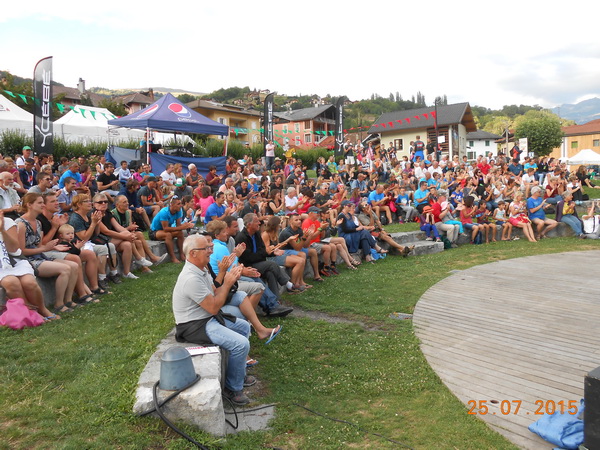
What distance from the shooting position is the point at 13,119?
17734 mm

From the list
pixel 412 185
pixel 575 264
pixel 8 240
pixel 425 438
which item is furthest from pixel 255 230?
pixel 412 185

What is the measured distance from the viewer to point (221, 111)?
175 ft

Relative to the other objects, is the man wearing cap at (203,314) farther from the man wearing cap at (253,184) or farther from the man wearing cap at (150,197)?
the man wearing cap at (253,184)

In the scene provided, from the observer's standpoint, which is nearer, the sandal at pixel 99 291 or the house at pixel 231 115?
the sandal at pixel 99 291

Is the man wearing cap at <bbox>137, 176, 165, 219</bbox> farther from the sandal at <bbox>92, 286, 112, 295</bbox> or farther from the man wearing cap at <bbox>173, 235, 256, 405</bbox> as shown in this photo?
the man wearing cap at <bbox>173, 235, 256, 405</bbox>

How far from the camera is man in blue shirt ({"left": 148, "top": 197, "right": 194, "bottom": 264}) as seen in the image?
322 inches

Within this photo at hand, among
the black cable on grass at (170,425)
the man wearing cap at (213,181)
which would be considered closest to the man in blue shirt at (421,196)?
the man wearing cap at (213,181)

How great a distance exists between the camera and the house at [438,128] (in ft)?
155

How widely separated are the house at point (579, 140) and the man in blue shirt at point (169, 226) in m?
71.4

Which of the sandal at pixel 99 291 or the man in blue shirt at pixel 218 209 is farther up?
the man in blue shirt at pixel 218 209

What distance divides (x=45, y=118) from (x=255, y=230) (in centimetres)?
1081

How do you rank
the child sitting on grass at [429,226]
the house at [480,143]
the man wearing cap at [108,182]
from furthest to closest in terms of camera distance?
the house at [480,143] → the child sitting on grass at [429,226] → the man wearing cap at [108,182]

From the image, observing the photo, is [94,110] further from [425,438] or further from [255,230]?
[425,438]
